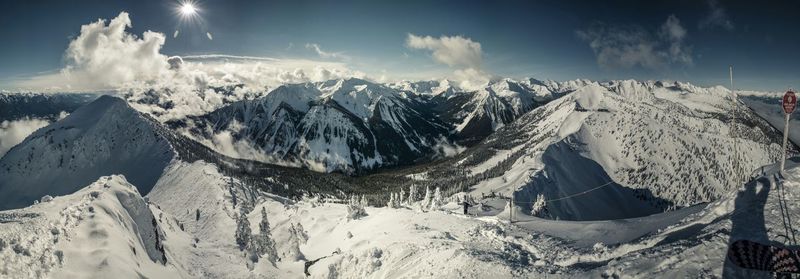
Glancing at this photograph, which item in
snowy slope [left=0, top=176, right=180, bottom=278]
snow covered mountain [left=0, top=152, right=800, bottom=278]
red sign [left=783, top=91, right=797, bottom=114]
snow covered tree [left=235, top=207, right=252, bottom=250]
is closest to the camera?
snow covered mountain [left=0, top=152, right=800, bottom=278]

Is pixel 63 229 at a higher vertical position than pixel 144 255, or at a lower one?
higher

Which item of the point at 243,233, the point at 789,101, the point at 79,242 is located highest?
the point at 789,101

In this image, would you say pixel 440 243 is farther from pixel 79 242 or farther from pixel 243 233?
pixel 243 233

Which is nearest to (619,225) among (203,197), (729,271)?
(729,271)

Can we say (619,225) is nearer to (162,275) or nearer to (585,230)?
(585,230)

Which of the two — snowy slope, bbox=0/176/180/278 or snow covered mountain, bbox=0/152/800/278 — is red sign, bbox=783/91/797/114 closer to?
snow covered mountain, bbox=0/152/800/278

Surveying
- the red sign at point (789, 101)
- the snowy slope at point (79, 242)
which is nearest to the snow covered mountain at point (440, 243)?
the snowy slope at point (79, 242)

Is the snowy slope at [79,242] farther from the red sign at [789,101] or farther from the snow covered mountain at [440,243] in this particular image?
the red sign at [789,101]

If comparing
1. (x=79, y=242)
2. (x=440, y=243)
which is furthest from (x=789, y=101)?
(x=79, y=242)

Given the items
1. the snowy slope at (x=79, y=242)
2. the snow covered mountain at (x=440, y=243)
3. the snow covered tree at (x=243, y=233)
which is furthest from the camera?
the snow covered tree at (x=243, y=233)

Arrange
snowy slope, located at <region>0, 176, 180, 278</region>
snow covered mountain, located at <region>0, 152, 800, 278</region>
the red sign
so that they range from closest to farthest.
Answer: snow covered mountain, located at <region>0, 152, 800, 278</region>, the red sign, snowy slope, located at <region>0, 176, 180, 278</region>

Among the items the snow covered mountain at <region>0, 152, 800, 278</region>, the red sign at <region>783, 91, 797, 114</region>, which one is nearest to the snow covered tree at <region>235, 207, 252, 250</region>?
the snow covered mountain at <region>0, 152, 800, 278</region>
